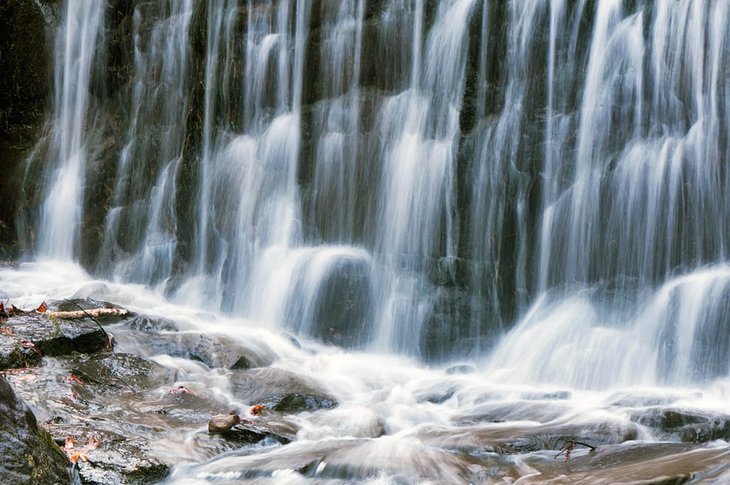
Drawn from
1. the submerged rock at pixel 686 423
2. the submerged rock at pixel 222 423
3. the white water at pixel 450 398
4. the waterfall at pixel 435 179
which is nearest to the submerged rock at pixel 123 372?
the white water at pixel 450 398

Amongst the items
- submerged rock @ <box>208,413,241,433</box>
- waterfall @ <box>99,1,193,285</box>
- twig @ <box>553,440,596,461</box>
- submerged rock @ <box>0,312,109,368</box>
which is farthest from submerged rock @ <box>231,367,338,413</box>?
waterfall @ <box>99,1,193,285</box>

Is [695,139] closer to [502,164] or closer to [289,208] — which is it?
[502,164]

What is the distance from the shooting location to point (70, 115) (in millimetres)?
15875

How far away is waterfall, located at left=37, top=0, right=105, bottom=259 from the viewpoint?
1513 cm

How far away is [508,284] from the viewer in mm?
10211

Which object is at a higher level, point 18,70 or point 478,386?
point 18,70

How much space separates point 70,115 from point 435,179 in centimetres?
821

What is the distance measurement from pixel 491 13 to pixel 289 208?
390 cm

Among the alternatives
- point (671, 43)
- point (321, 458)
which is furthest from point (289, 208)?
point (321, 458)

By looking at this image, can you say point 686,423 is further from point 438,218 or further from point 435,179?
point 435,179

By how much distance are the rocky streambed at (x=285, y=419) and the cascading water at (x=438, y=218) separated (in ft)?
0.18

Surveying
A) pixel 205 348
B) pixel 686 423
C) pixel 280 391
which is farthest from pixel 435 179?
pixel 686 423

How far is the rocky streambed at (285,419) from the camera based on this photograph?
219 inches

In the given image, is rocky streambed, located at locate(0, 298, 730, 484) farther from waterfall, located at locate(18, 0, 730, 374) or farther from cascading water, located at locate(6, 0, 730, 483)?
waterfall, located at locate(18, 0, 730, 374)
